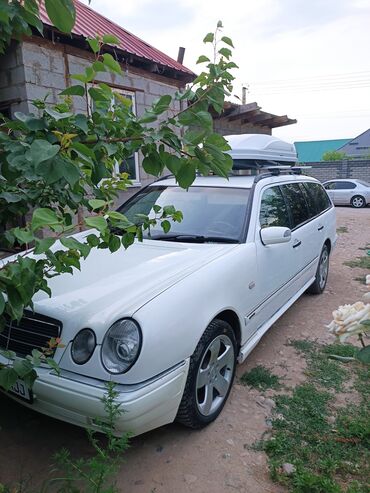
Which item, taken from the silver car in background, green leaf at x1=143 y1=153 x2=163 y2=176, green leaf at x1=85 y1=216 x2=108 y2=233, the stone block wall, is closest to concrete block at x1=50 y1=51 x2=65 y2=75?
the stone block wall

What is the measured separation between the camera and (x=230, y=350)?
274cm

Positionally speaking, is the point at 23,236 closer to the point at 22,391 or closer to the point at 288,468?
the point at 22,391

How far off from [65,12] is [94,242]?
2.36 ft

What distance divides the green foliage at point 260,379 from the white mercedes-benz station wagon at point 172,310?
0.30 meters

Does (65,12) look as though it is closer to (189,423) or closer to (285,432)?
(189,423)

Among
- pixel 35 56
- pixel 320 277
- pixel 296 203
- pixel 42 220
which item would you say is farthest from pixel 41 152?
pixel 35 56

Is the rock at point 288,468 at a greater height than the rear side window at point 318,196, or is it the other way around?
the rear side window at point 318,196

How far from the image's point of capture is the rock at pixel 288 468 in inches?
85.6

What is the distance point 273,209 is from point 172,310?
1.89 m

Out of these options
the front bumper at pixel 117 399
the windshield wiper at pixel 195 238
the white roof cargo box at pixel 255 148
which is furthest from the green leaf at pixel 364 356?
the white roof cargo box at pixel 255 148

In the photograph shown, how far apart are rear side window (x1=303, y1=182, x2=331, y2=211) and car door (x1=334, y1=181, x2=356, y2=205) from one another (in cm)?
1315

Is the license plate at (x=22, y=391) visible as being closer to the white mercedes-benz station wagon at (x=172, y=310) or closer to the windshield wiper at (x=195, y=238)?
the white mercedes-benz station wagon at (x=172, y=310)

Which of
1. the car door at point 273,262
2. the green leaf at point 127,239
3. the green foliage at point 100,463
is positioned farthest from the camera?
the car door at point 273,262

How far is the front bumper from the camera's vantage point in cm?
194
